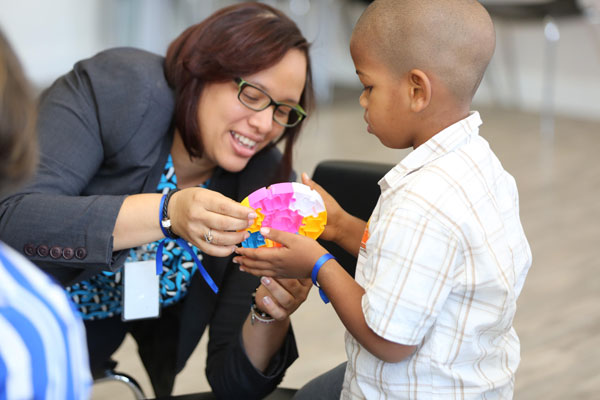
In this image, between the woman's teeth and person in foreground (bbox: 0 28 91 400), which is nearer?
person in foreground (bbox: 0 28 91 400)

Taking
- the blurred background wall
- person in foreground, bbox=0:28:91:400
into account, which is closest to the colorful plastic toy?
person in foreground, bbox=0:28:91:400

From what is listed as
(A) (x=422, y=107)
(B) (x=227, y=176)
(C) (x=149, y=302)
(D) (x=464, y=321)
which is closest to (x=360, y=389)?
(D) (x=464, y=321)

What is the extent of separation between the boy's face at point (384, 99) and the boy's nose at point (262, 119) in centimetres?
42

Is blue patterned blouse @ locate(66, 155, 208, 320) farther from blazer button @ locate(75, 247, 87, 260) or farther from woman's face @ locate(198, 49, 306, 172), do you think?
blazer button @ locate(75, 247, 87, 260)

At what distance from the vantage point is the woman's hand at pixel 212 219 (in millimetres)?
1212

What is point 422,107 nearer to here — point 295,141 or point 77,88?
point 295,141

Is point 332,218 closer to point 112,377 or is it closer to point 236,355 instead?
point 236,355

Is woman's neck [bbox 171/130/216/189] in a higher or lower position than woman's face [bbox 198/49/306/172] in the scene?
lower

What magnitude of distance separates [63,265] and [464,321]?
2.43ft

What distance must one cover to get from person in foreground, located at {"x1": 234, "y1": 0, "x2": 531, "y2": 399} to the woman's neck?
53cm

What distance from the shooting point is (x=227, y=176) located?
1756 millimetres

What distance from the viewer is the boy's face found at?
1.20m

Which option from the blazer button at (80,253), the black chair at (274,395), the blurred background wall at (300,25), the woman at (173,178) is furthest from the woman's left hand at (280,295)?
the blurred background wall at (300,25)

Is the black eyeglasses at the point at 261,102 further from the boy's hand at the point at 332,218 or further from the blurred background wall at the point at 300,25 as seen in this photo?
the blurred background wall at the point at 300,25
